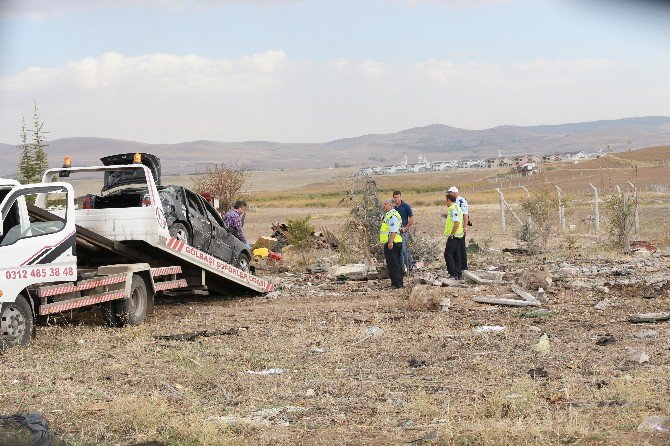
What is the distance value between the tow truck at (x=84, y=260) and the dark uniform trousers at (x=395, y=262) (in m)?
2.85

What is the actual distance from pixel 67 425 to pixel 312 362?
11.3ft

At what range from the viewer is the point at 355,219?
81.1 ft

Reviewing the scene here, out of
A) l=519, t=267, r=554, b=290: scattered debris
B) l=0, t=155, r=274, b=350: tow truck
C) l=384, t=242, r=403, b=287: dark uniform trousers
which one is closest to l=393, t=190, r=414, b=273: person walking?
l=384, t=242, r=403, b=287: dark uniform trousers

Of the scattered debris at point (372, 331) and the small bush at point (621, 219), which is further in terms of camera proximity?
the small bush at point (621, 219)

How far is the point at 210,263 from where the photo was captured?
16.3 metres

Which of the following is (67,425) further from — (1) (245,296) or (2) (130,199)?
(1) (245,296)

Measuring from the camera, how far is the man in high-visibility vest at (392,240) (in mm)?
17906

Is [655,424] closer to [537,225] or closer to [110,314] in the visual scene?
[110,314]

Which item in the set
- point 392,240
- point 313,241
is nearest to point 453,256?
point 392,240

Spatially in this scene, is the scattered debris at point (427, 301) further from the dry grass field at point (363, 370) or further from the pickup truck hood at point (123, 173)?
the pickup truck hood at point (123, 173)

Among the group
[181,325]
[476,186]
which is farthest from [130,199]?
[476,186]

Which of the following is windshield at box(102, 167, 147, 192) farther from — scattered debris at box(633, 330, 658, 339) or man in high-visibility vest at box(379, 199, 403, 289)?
scattered debris at box(633, 330, 658, 339)

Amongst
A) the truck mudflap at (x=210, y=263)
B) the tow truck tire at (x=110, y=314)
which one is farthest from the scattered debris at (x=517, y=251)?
the tow truck tire at (x=110, y=314)

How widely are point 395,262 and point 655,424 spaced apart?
1097 centimetres
